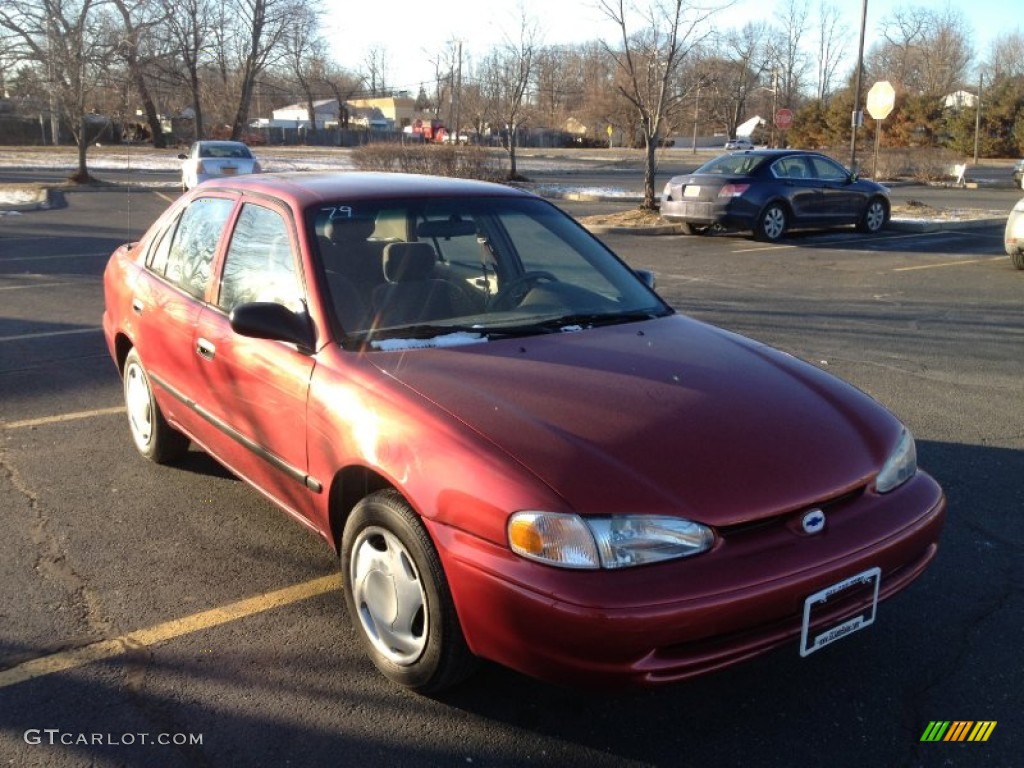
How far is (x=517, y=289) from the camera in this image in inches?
157

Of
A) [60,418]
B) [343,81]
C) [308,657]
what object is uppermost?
[343,81]

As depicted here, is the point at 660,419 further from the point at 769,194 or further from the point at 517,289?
the point at 769,194

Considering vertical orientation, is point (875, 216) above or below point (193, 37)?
below

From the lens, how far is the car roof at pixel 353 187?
3891mm

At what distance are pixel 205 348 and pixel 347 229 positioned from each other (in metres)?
0.86

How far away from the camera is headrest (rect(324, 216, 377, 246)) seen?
372 cm

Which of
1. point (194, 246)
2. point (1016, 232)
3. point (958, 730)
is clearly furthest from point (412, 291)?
point (1016, 232)

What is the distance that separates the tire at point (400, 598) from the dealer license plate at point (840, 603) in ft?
3.28

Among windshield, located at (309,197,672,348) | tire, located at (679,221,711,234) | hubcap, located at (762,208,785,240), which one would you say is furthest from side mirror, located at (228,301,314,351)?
tire, located at (679,221,711,234)

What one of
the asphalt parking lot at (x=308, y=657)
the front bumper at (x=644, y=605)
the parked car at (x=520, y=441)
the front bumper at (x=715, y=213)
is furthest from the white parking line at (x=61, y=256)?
the front bumper at (x=644, y=605)

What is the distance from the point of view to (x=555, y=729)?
2.79 m

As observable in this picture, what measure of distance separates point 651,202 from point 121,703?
1740 centimetres

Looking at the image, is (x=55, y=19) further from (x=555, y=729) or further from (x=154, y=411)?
(x=555, y=729)

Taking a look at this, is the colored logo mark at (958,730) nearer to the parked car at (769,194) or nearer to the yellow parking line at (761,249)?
the yellow parking line at (761,249)
